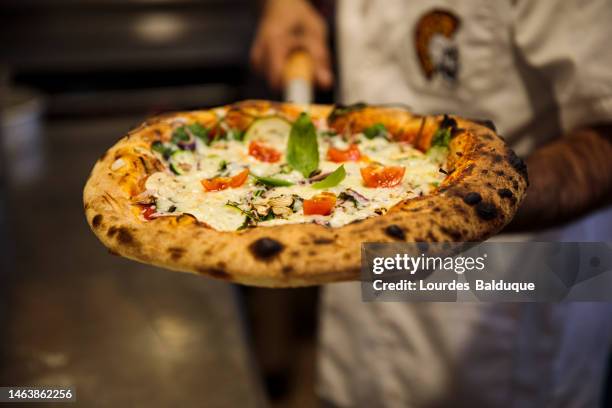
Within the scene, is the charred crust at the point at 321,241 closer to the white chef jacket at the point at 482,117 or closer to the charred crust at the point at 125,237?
the charred crust at the point at 125,237

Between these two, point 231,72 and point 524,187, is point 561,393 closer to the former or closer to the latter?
point 524,187

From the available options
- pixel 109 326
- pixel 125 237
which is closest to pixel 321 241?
pixel 125 237

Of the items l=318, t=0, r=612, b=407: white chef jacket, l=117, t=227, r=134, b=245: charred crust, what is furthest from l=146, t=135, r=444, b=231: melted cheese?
l=318, t=0, r=612, b=407: white chef jacket

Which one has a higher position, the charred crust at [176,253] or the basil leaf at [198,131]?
the basil leaf at [198,131]

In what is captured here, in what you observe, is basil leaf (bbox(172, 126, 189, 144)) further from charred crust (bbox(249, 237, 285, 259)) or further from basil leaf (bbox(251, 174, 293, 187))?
charred crust (bbox(249, 237, 285, 259))

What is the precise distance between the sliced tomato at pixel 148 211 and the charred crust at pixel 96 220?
8cm

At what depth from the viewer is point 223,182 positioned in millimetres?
1239

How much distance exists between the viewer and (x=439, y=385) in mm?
2227

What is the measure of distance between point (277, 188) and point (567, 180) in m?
0.75

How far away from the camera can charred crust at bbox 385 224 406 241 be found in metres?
0.98

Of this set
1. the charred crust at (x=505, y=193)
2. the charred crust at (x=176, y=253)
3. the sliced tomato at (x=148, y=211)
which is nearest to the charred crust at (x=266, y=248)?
the charred crust at (x=176, y=253)

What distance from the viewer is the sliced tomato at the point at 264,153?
1.38 metres

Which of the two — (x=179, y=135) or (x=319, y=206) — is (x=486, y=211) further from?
(x=179, y=135)

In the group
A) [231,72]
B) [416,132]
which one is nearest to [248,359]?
[416,132]
